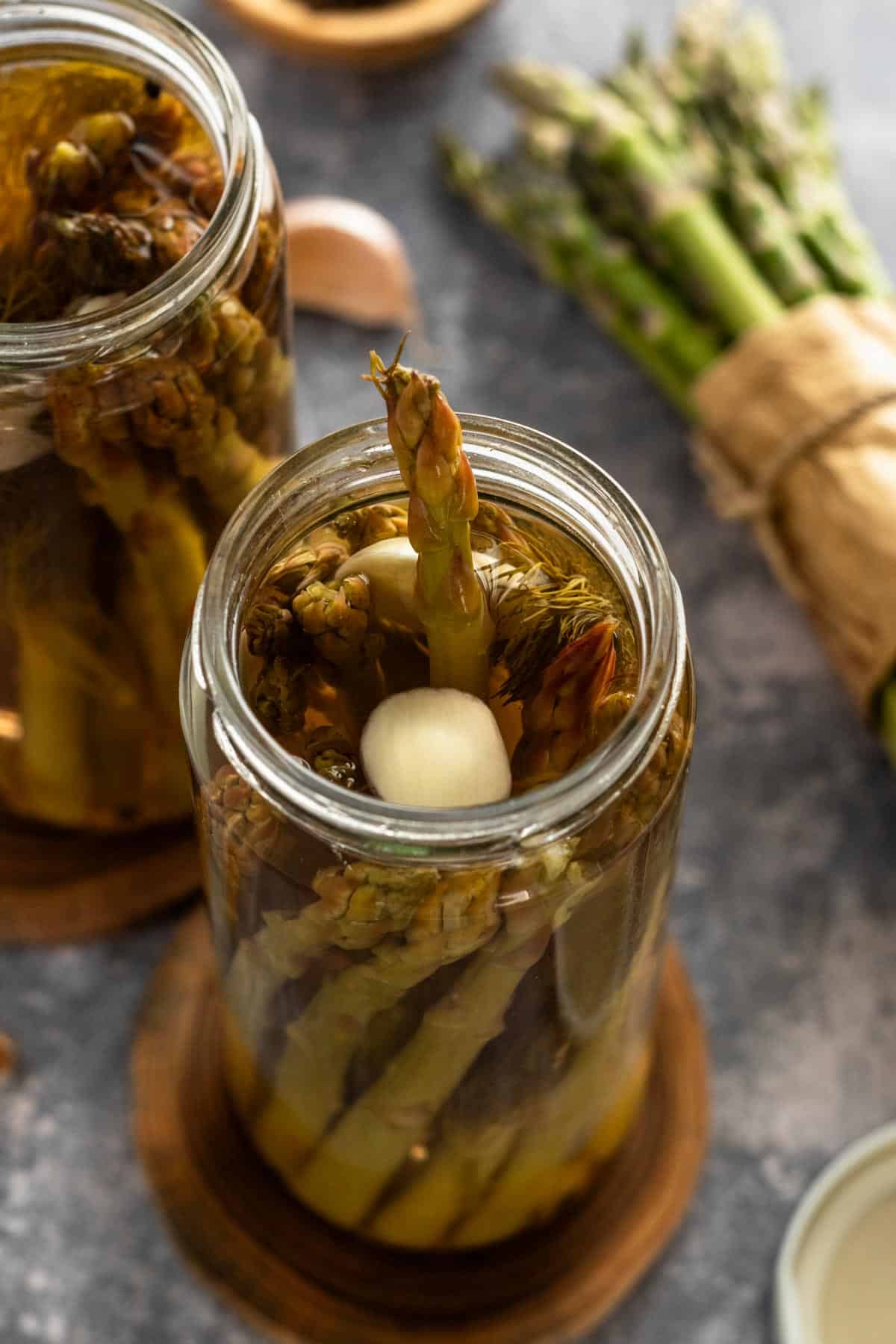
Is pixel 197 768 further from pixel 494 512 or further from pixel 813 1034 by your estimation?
pixel 813 1034

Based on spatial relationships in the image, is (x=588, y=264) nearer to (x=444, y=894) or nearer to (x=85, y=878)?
(x=85, y=878)

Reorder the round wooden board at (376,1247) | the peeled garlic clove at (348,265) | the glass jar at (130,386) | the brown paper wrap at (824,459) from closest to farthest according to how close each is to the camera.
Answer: the glass jar at (130,386) → the round wooden board at (376,1247) → the brown paper wrap at (824,459) → the peeled garlic clove at (348,265)

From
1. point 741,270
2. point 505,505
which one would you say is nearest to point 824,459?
point 741,270

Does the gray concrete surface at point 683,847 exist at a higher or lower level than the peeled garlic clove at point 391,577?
lower

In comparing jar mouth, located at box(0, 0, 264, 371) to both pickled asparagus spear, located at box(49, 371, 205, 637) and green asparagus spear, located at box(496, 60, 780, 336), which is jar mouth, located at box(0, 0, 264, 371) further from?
green asparagus spear, located at box(496, 60, 780, 336)

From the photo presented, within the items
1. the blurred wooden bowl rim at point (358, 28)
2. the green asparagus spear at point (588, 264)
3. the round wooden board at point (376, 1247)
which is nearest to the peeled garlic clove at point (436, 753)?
the round wooden board at point (376, 1247)

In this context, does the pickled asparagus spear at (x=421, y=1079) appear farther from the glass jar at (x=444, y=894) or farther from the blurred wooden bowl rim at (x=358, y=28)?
the blurred wooden bowl rim at (x=358, y=28)

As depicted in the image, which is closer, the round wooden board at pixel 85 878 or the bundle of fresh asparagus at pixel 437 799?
the bundle of fresh asparagus at pixel 437 799
